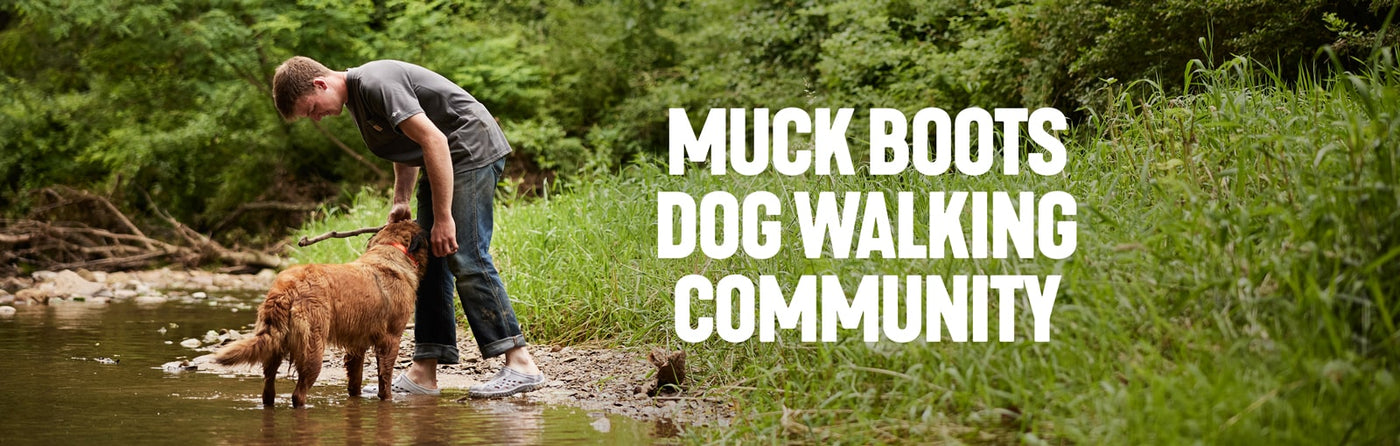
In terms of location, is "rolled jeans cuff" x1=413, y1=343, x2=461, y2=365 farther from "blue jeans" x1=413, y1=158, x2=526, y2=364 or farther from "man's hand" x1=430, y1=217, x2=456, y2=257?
"man's hand" x1=430, y1=217, x2=456, y2=257

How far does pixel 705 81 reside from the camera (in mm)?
14922

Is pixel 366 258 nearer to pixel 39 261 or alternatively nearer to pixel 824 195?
pixel 824 195

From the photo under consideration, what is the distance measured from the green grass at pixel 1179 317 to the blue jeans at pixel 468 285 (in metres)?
0.88

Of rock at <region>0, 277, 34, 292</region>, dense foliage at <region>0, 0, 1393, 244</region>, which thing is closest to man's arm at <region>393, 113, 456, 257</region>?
dense foliage at <region>0, 0, 1393, 244</region>

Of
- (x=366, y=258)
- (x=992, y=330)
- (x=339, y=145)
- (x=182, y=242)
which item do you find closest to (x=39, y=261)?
(x=182, y=242)

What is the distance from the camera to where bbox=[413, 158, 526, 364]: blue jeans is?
4.93 meters

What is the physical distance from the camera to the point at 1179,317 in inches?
135

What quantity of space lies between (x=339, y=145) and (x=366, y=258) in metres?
12.4

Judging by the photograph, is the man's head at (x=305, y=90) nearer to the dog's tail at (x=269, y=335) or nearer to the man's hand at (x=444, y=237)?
the man's hand at (x=444, y=237)

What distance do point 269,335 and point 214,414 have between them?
1.29ft

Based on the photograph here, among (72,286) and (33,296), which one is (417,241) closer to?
(33,296)

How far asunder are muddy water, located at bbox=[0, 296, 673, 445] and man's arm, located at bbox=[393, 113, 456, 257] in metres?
0.75

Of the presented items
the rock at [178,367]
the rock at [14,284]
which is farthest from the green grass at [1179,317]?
the rock at [14,284]

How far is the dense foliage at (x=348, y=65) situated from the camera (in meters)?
14.0
